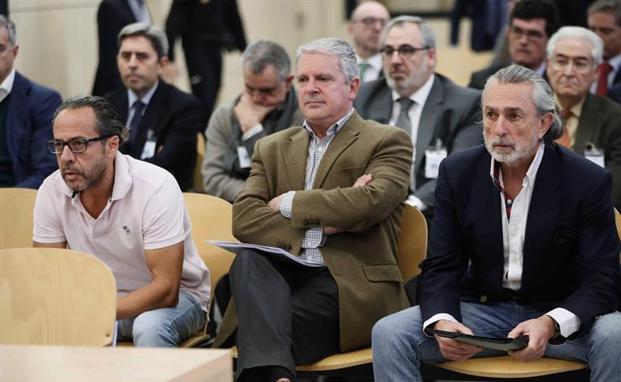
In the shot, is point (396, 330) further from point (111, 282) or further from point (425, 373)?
point (111, 282)

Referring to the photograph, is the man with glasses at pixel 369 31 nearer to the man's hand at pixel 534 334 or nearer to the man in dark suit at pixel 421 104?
the man in dark suit at pixel 421 104

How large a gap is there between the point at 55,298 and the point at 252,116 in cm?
222

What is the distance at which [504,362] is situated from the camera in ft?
12.6

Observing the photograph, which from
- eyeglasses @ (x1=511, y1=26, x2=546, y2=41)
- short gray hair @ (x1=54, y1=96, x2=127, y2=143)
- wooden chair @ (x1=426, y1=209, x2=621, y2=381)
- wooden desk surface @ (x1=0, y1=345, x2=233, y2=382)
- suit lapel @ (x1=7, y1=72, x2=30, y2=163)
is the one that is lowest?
wooden chair @ (x1=426, y1=209, x2=621, y2=381)

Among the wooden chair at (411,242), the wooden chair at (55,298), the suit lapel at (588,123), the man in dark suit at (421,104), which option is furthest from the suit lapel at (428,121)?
the wooden chair at (55,298)

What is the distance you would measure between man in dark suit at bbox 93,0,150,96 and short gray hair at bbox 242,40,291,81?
5.93ft

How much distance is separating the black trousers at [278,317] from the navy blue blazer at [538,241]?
0.40m

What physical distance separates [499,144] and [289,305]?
3.03ft

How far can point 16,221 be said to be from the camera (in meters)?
4.69

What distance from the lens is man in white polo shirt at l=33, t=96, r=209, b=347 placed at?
4082 millimetres

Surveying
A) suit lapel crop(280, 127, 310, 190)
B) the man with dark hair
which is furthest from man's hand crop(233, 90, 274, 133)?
the man with dark hair

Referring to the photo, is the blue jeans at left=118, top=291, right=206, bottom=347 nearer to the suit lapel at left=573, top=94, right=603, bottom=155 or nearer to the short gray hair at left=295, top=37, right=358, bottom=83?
the short gray hair at left=295, top=37, right=358, bottom=83

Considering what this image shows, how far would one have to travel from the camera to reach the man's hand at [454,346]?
3734 millimetres

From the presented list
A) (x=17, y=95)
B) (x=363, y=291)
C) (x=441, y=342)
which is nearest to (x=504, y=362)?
(x=441, y=342)
